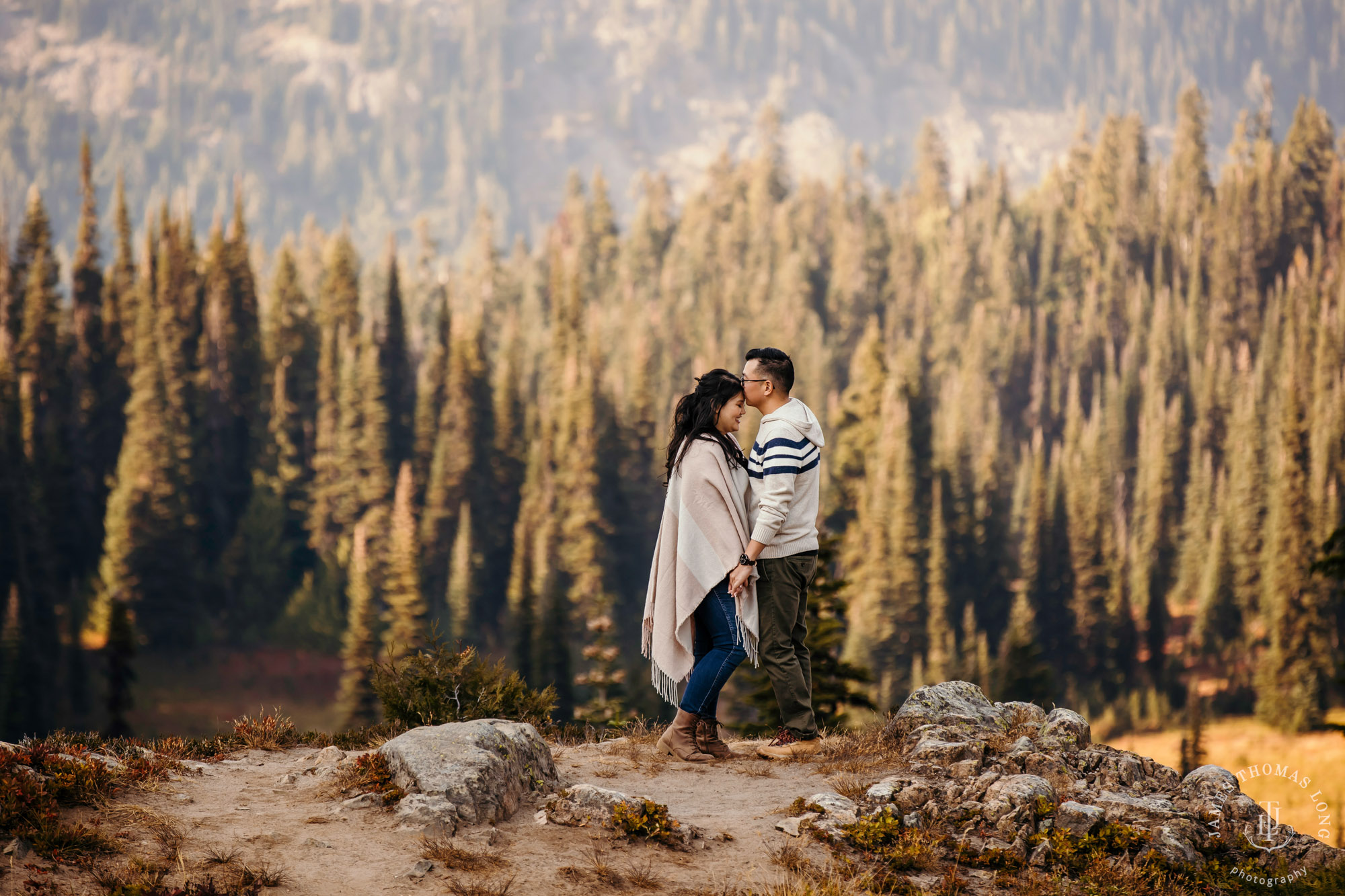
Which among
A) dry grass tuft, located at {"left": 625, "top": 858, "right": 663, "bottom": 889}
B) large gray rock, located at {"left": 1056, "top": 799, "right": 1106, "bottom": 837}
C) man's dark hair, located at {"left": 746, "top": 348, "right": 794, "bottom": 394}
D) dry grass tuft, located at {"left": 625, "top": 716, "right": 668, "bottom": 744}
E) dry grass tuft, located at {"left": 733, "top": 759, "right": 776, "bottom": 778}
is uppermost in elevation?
man's dark hair, located at {"left": 746, "top": 348, "right": 794, "bottom": 394}

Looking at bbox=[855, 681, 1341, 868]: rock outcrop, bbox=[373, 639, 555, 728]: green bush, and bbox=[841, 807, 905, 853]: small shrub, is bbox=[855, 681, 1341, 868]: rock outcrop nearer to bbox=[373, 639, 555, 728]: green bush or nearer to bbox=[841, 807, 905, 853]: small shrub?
bbox=[841, 807, 905, 853]: small shrub

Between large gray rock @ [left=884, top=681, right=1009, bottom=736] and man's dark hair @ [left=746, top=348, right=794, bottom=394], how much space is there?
2.94 m

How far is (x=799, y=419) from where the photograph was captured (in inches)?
314

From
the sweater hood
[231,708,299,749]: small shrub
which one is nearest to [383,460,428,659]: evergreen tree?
[231,708,299,749]: small shrub

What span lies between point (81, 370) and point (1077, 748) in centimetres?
7933

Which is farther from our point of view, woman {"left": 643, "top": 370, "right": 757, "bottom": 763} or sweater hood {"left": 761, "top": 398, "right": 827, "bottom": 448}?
woman {"left": 643, "top": 370, "right": 757, "bottom": 763}

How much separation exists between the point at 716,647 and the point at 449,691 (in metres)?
3.28

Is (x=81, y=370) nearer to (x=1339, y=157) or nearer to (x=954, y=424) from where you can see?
(x=954, y=424)

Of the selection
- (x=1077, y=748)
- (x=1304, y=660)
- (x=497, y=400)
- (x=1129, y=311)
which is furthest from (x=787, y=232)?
(x=1077, y=748)

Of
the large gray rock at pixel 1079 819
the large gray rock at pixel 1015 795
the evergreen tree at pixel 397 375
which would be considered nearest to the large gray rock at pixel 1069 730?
the large gray rock at pixel 1015 795

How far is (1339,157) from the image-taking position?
108 metres

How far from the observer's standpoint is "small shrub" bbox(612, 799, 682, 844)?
6879 millimetres

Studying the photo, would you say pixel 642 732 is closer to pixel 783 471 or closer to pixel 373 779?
pixel 373 779

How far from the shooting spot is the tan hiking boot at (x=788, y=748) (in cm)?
885
